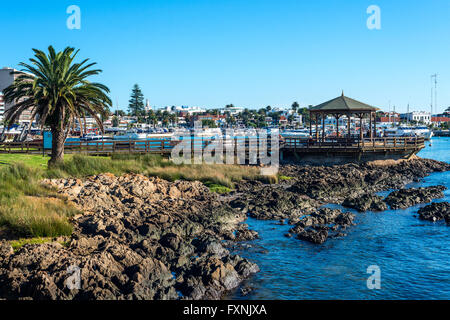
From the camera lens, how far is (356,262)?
15102 mm

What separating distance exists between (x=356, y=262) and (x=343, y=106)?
85.9ft

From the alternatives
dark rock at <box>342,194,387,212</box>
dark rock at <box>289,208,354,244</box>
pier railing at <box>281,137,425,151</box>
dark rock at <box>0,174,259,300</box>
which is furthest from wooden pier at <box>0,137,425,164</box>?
dark rock at <box>289,208,354,244</box>

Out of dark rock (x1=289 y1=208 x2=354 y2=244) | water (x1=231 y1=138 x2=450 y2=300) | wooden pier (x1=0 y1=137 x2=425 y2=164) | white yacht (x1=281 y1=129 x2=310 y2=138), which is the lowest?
water (x1=231 y1=138 x2=450 y2=300)

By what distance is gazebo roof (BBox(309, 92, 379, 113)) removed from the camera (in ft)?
127

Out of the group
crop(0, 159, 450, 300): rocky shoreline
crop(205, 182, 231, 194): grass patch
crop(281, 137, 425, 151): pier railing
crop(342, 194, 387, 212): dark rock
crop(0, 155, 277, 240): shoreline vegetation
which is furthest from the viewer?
crop(281, 137, 425, 151): pier railing

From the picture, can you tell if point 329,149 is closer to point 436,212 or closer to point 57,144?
point 436,212

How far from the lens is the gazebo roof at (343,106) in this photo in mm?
38688

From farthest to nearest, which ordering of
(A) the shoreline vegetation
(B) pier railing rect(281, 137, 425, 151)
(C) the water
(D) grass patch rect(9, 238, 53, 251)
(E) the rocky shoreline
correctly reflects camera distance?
(B) pier railing rect(281, 137, 425, 151) → (A) the shoreline vegetation → (D) grass patch rect(9, 238, 53, 251) → (C) the water → (E) the rocky shoreline

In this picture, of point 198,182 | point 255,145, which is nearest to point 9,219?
point 198,182

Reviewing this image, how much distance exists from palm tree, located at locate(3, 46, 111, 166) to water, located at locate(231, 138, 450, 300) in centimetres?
1332

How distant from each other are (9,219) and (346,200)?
58.8ft

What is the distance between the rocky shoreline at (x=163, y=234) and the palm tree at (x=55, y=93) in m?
4.30

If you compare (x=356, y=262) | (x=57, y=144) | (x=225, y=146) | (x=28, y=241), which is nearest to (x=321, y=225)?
(x=356, y=262)

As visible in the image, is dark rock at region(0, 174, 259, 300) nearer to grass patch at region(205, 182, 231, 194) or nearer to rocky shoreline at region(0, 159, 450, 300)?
rocky shoreline at region(0, 159, 450, 300)
